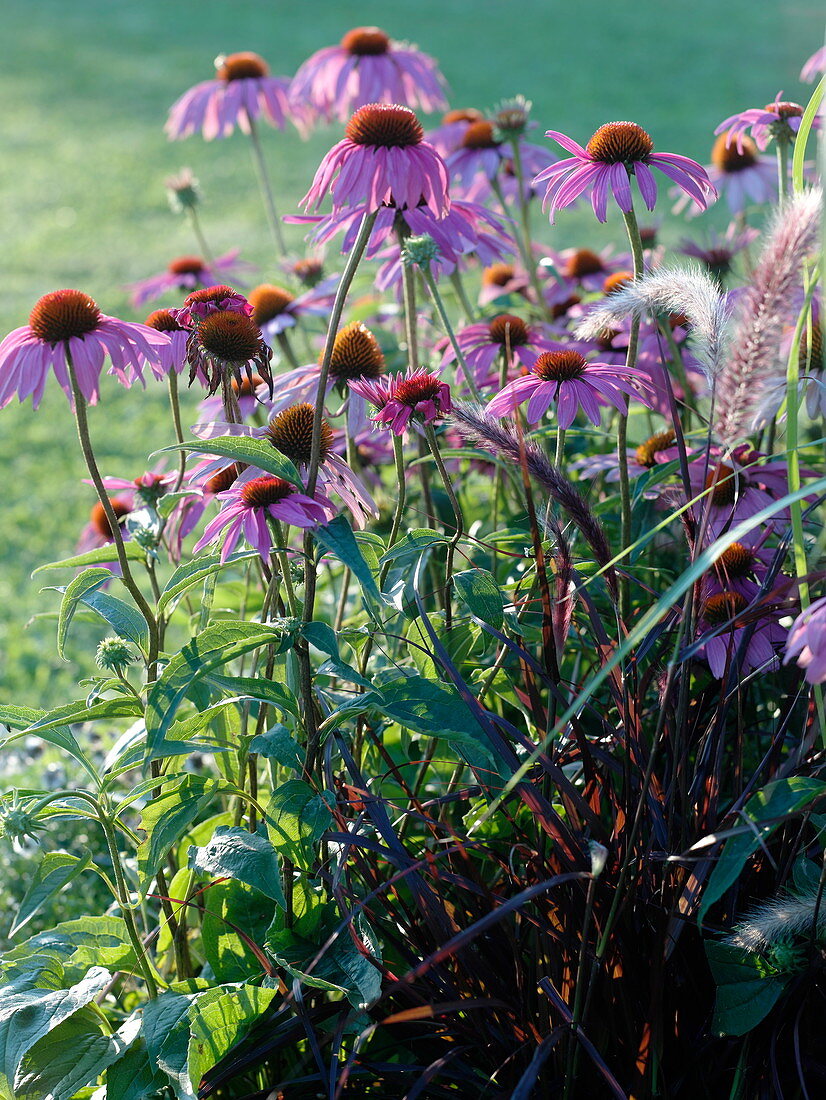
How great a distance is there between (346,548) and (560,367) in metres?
0.55

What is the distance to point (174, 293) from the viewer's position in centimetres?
705

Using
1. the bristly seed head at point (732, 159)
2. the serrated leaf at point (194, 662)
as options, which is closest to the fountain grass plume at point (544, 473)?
the serrated leaf at point (194, 662)

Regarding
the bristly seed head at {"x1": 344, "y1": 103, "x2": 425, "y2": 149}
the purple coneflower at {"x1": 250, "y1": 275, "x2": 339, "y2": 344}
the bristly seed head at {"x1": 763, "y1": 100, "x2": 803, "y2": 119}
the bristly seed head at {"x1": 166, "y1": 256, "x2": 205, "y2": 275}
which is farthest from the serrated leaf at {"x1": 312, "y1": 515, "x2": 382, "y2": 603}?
the bristly seed head at {"x1": 166, "y1": 256, "x2": 205, "y2": 275}

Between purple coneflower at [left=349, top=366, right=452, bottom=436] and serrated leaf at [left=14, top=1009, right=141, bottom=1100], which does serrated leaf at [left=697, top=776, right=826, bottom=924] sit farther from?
serrated leaf at [left=14, top=1009, right=141, bottom=1100]

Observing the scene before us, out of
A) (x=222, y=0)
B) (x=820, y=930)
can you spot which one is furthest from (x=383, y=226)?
(x=222, y=0)

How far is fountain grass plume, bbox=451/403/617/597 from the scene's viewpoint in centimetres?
116

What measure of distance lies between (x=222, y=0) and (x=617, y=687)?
59.8 feet

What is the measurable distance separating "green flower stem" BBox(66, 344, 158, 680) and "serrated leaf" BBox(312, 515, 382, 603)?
0.29m

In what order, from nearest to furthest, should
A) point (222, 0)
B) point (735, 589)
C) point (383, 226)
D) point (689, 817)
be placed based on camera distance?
point (689, 817), point (735, 589), point (383, 226), point (222, 0)

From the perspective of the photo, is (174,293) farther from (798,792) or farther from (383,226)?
(798,792)

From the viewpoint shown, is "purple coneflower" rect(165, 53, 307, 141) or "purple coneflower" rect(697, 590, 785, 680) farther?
"purple coneflower" rect(165, 53, 307, 141)

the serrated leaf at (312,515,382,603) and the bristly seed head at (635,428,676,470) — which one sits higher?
the serrated leaf at (312,515,382,603)

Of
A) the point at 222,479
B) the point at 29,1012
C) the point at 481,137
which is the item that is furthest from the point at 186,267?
the point at 29,1012

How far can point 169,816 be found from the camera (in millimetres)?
1278
